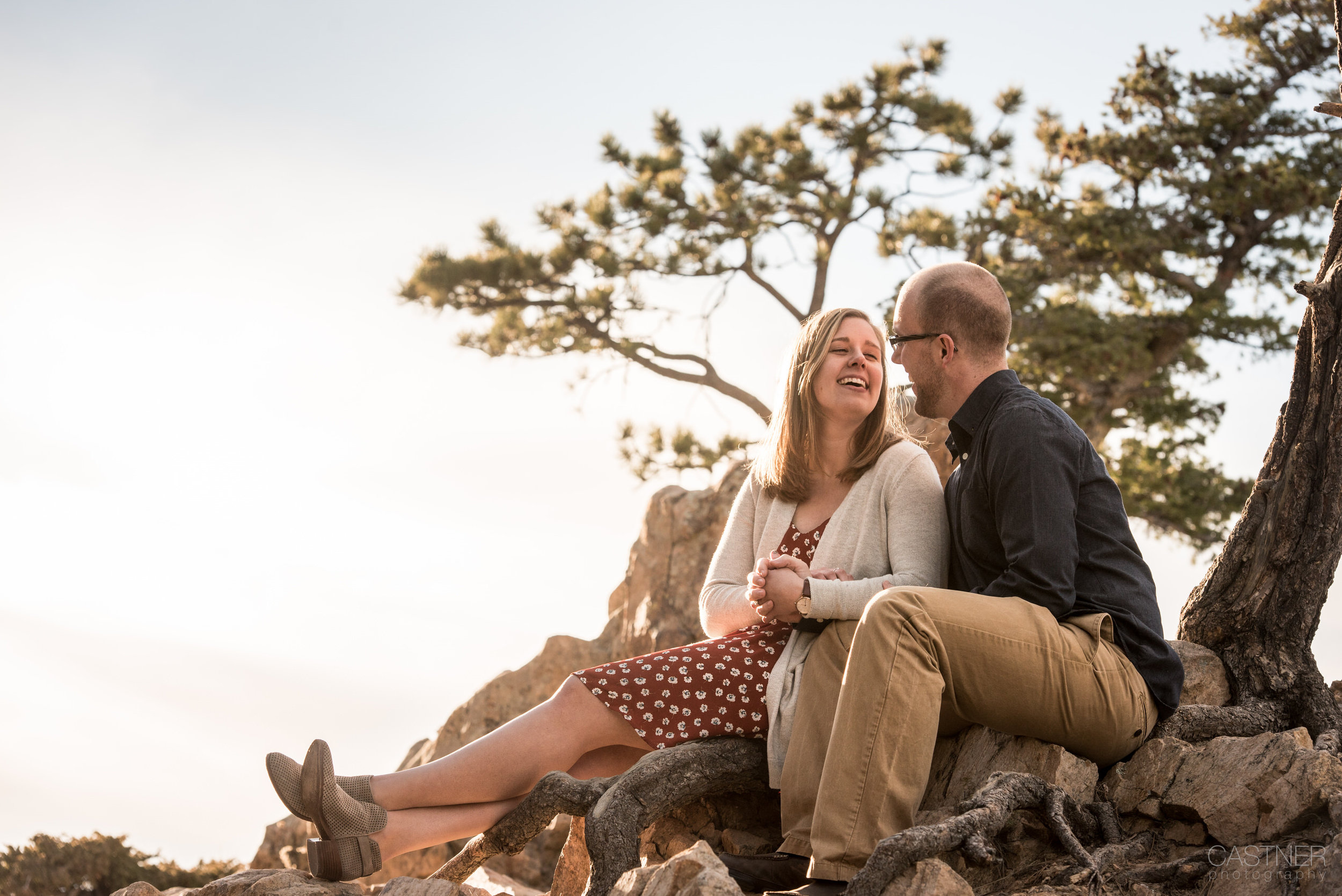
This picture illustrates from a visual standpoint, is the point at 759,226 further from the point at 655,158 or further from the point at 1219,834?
the point at 1219,834

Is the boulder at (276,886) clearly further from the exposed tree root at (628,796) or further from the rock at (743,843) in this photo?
the rock at (743,843)

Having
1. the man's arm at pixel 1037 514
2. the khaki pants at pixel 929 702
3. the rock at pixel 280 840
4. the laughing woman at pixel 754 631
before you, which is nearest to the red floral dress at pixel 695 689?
the laughing woman at pixel 754 631

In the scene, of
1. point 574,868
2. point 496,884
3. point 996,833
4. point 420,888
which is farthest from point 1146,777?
point 496,884

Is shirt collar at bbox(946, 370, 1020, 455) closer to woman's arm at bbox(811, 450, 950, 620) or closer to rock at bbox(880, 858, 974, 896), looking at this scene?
woman's arm at bbox(811, 450, 950, 620)

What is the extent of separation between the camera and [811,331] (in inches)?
120

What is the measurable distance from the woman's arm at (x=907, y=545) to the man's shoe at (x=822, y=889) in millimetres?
688

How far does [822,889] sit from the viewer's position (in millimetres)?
2049

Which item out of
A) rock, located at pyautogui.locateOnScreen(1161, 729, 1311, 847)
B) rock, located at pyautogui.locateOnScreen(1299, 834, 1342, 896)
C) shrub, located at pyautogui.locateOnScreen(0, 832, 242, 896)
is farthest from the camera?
shrub, located at pyautogui.locateOnScreen(0, 832, 242, 896)

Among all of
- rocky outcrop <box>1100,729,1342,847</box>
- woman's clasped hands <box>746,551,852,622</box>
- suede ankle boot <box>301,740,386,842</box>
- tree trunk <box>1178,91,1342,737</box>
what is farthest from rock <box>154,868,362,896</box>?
tree trunk <box>1178,91,1342,737</box>

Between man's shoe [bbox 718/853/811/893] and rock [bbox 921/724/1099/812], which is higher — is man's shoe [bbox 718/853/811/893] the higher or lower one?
the lower one

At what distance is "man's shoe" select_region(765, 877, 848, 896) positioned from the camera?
204 cm

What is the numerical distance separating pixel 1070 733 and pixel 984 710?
22 centimetres

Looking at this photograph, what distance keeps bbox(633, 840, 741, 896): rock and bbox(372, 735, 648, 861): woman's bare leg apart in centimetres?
81

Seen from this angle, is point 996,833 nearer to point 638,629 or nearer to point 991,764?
point 991,764
